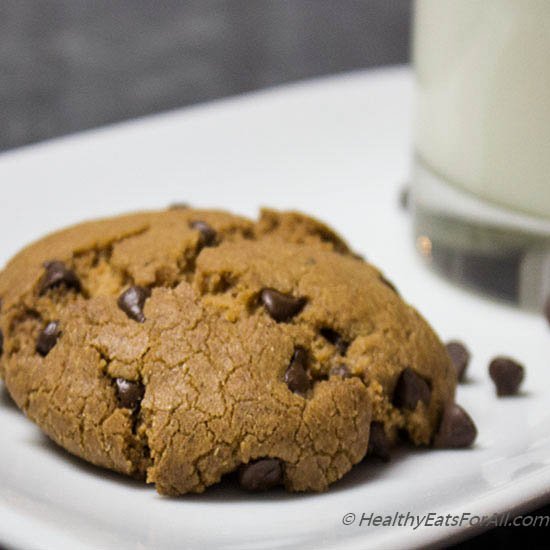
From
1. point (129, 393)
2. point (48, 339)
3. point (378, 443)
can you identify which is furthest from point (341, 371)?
point (48, 339)

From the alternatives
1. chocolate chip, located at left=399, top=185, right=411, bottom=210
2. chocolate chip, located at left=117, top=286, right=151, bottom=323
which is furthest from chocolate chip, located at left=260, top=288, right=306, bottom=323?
chocolate chip, located at left=399, top=185, right=411, bottom=210

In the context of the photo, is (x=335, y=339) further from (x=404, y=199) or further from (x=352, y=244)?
(x=404, y=199)

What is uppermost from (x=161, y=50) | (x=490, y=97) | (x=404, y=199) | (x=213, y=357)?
(x=490, y=97)

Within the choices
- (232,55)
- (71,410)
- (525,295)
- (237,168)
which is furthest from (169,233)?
(232,55)

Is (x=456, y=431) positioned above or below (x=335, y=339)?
below

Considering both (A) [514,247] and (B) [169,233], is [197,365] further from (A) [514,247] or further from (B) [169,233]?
(A) [514,247]

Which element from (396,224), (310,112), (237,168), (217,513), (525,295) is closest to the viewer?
(217,513)

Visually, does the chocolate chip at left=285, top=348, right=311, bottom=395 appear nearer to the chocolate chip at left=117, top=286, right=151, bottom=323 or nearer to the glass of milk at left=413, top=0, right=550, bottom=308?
the chocolate chip at left=117, top=286, right=151, bottom=323
